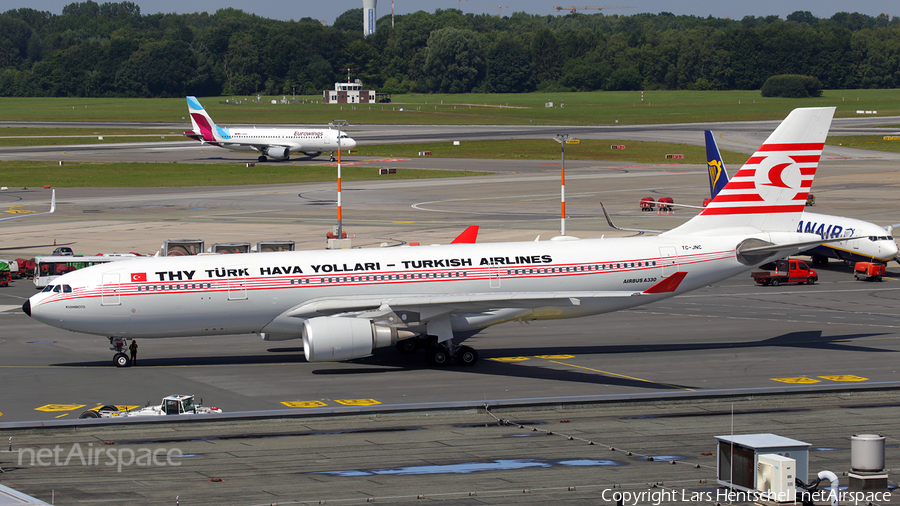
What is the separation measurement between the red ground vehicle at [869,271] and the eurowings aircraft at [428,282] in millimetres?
19074

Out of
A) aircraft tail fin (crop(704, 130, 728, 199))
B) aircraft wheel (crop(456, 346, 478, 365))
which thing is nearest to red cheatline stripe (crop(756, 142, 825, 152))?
aircraft wheel (crop(456, 346, 478, 365))

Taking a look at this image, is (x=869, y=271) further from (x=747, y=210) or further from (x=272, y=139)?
(x=272, y=139)

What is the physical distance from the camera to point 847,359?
120ft

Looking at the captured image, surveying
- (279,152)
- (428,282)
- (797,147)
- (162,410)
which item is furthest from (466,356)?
(279,152)

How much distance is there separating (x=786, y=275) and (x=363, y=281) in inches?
1203

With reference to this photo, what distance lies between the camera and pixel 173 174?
117812mm

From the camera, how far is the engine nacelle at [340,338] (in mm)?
33312

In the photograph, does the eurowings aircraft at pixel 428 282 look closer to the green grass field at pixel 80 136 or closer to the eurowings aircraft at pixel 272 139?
the eurowings aircraft at pixel 272 139

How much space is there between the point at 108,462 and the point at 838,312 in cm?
3724

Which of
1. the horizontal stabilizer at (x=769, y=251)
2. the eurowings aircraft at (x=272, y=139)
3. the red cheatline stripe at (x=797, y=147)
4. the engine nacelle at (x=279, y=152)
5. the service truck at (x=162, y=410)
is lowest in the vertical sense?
the service truck at (x=162, y=410)

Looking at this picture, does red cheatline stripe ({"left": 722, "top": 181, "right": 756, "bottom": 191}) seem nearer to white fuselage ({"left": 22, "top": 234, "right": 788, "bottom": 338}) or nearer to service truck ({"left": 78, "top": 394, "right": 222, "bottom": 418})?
white fuselage ({"left": 22, "top": 234, "right": 788, "bottom": 338})

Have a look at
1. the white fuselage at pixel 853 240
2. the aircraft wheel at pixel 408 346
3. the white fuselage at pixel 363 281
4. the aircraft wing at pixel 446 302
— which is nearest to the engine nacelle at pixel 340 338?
the aircraft wing at pixel 446 302

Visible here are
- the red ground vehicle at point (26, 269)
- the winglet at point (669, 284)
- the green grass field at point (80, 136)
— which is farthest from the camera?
the green grass field at point (80, 136)

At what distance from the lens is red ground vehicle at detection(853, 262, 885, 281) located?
55.7m
